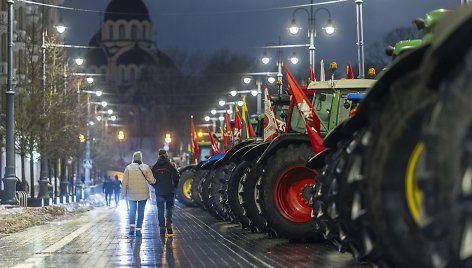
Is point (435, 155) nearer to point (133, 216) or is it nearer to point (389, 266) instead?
point (389, 266)

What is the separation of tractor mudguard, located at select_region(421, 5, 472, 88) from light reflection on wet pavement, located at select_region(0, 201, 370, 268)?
781cm

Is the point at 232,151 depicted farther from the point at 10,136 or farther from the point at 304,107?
the point at 10,136

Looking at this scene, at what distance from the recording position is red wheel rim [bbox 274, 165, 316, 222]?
66.0ft

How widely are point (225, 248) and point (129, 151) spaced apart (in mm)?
167303

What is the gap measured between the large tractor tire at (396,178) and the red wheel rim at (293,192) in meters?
11.4

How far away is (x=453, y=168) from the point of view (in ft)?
21.9

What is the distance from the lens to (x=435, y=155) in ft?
22.1

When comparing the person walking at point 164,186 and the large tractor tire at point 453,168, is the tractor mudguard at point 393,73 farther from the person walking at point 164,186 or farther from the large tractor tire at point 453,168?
the person walking at point 164,186

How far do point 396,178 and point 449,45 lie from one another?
145 cm

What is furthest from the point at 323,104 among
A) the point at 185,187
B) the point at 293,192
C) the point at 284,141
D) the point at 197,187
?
the point at 185,187

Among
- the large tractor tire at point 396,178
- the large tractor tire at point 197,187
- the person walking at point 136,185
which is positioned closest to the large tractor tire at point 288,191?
the person walking at point 136,185

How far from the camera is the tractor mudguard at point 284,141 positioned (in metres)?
19.9

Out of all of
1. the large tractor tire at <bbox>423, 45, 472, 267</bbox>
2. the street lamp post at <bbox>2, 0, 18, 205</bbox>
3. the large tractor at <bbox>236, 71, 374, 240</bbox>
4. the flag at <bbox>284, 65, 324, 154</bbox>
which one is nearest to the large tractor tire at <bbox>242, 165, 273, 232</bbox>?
the large tractor at <bbox>236, 71, 374, 240</bbox>

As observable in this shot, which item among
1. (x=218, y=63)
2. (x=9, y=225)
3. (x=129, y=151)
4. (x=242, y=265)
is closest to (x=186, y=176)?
(x=9, y=225)
